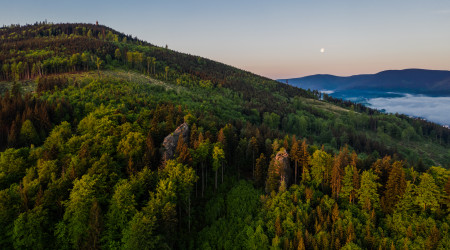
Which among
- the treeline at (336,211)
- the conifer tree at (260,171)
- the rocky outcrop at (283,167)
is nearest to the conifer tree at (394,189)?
the treeline at (336,211)

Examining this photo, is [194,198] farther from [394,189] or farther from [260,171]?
[394,189]

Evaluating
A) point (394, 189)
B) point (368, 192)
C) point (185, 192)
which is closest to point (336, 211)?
point (368, 192)

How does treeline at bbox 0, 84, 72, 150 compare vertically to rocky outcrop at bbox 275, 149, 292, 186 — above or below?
above

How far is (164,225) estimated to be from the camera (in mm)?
38438

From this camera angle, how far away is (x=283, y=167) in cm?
5822

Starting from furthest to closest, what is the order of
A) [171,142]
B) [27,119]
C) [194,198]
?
[27,119] < [171,142] < [194,198]

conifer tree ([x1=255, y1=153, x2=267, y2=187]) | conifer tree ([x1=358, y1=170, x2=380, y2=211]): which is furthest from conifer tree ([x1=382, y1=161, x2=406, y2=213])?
conifer tree ([x1=255, y1=153, x2=267, y2=187])

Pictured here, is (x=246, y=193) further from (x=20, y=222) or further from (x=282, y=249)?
(x=20, y=222)

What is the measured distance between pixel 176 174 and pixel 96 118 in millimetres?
44372

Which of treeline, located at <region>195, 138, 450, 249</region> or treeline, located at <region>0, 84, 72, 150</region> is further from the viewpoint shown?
treeline, located at <region>0, 84, 72, 150</region>

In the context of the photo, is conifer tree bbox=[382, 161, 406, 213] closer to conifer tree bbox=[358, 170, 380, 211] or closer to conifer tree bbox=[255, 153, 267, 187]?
conifer tree bbox=[358, 170, 380, 211]

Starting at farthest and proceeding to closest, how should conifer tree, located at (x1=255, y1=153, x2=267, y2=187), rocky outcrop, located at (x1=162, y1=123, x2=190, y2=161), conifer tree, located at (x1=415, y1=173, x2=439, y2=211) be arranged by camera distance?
conifer tree, located at (x1=255, y1=153, x2=267, y2=187), rocky outcrop, located at (x1=162, y1=123, x2=190, y2=161), conifer tree, located at (x1=415, y1=173, x2=439, y2=211)

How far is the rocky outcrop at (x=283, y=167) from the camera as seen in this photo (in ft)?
187

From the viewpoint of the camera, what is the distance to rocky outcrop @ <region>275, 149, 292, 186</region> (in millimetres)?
57138
